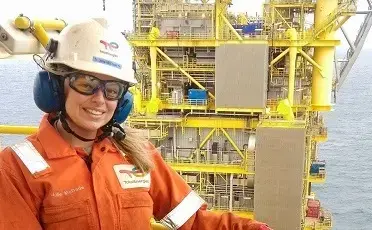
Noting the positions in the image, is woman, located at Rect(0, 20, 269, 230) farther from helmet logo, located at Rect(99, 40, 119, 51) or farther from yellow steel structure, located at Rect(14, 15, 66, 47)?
yellow steel structure, located at Rect(14, 15, 66, 47)

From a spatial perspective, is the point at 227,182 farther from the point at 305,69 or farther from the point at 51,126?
the point at 51,126

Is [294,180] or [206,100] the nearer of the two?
[294,180]

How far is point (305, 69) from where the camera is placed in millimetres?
17344

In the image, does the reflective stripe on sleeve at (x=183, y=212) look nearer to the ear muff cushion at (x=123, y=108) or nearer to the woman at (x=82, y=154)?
the woman at (x=82, y=154)

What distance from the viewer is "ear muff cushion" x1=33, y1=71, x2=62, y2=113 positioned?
2.55m

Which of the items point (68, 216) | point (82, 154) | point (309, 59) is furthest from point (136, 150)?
point (309, 59)

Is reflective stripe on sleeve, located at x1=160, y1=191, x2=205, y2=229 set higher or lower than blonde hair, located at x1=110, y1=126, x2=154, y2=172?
lower

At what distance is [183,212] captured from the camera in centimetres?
287

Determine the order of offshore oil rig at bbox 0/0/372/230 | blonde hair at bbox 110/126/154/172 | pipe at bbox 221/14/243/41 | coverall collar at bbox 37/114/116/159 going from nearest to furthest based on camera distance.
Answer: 1. coverall collar at bbox 37/114/116/159
2. blonde hair at bbox 110/126/154/172
3. offshore oil rig at bbox 0/0/372/230
4. pipe at bbox 221/14/243/41

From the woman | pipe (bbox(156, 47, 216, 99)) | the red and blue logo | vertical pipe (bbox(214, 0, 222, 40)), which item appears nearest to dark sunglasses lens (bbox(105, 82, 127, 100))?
the woman

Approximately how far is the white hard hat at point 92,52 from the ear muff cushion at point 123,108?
0.63ft

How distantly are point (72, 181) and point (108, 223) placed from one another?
0.87ft

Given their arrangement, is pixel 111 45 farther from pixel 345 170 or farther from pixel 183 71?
pixel 345 170

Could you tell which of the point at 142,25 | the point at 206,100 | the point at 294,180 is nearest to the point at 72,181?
the point at 294,180
